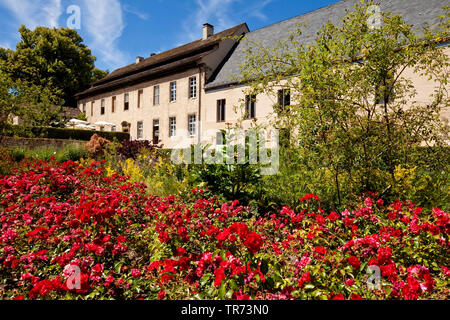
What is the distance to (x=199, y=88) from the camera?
2166 cm

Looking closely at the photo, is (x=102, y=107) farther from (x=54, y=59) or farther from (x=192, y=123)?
(x=192, y=123)

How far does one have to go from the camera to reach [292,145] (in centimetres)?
512

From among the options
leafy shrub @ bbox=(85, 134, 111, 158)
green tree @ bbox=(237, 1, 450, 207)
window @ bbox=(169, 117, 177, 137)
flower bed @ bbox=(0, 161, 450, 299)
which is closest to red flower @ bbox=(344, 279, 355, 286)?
flower bed @ bbox=(0, 161, 450, 299)

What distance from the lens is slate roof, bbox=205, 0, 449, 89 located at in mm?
13625

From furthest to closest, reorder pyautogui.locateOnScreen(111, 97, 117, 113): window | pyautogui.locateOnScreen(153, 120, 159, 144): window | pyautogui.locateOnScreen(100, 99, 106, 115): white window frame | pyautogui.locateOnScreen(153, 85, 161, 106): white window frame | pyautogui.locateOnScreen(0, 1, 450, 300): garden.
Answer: pyautogui.locateOnScreen(100, 99, 106, 115): white window frame → pyautogui.locateOnScreen(111, 97, 117, 113): window → pyautogui.locateOnScreen(153, 85, 161, 106): white window frame → pyautogui.locateOnScreen(153, 120, 159, 144): window → pyautogui.locateOnScreen(0, 1, 450, 300): garden

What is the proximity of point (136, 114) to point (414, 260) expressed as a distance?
87.7 ft

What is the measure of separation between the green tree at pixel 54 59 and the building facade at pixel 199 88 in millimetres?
10992

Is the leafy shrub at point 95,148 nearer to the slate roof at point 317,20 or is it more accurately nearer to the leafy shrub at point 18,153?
the leafy shrub at point 18,153

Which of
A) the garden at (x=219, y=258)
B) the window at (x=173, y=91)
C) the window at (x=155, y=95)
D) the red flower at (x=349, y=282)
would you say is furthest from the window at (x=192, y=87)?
the red flower at (x=349, y=282)

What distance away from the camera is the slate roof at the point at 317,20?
1362 cm

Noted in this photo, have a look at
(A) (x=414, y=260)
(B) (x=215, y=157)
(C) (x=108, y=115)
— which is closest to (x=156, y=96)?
(C) (x=108, y=115)

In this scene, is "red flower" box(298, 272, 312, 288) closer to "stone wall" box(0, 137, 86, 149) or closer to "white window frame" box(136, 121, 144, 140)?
"stone wall" box(0, 137, 86, 149)

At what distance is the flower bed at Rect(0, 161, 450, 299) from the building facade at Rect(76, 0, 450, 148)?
43.0 feet
